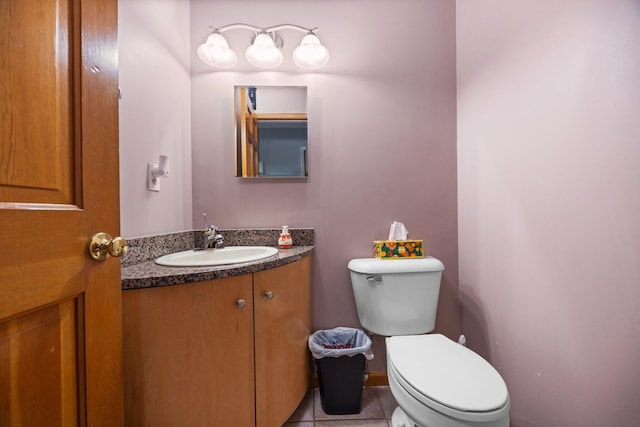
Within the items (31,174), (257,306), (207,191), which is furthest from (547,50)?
(207,191)

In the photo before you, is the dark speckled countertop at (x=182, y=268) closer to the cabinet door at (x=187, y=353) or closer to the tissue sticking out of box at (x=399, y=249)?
the cabinet door at (x=187, y=353)

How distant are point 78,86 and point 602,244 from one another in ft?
4.67

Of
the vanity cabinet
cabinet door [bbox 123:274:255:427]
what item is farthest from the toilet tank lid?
cabinet door [bbox 123:274:255:427]

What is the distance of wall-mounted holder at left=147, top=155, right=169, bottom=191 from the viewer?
1.03 m

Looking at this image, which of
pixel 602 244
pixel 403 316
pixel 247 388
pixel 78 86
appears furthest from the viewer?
pixel 403 316

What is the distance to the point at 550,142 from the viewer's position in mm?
878

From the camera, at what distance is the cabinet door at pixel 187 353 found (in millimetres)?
727

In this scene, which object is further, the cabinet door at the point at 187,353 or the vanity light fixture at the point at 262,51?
the vanity light fixture at the point at 262,51

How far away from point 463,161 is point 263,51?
126 centimetres

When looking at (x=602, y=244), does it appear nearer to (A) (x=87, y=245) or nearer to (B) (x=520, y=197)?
(B) (x=520, y=197)

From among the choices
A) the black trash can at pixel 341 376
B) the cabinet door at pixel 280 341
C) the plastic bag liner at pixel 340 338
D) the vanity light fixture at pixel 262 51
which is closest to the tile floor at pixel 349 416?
the black trash can at pixel 341 376

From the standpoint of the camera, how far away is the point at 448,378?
79 centimetres

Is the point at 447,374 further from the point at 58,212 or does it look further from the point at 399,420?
the point at 58,212

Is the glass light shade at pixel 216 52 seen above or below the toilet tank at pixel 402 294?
above
